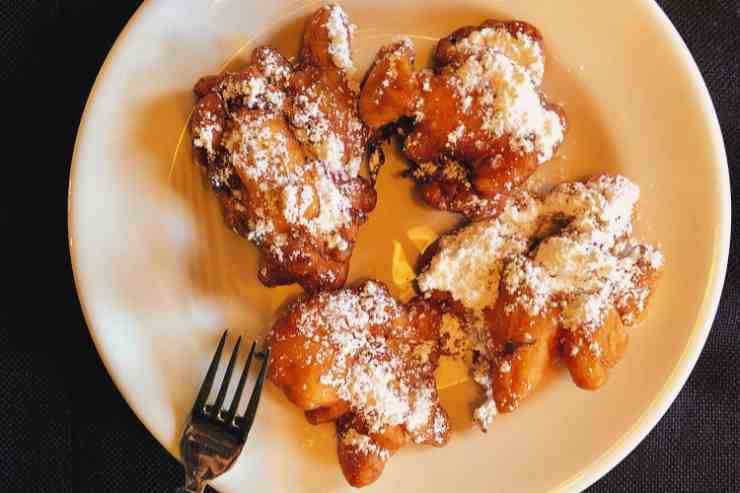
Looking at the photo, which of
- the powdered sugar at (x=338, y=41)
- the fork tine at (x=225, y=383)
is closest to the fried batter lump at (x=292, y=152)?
the powdered sugar at (x=338, y=41)

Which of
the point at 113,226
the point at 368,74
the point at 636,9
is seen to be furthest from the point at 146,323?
the point at 636,9

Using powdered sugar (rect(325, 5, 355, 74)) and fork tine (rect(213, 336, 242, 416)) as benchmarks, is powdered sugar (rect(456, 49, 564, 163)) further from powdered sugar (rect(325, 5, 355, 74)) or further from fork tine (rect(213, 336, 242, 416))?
fork tine (rect(213, 336, 242, 416))

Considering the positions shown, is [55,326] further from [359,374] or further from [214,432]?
[359,374]

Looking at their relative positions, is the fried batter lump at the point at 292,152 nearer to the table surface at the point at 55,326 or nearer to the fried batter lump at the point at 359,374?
the fried batter lump at the point at 359,374

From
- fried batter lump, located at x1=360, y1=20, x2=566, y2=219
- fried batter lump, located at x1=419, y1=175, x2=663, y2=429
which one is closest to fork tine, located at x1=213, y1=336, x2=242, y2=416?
fried batter lump, located at x1=419, y1=175, x2=663, y2=429

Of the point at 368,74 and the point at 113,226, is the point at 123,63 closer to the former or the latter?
the point at 113,226
